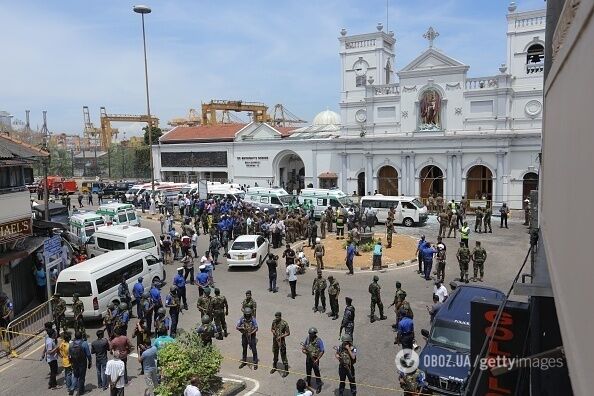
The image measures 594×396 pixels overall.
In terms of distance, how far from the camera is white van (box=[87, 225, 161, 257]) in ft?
65.4

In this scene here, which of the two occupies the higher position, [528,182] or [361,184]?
[528,182]

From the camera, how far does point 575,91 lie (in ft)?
10.1

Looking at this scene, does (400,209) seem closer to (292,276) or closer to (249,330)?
(292,276)

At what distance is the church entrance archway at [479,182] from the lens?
3550cm

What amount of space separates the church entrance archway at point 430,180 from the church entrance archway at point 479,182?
220 centimetres

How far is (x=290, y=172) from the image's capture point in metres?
49.5

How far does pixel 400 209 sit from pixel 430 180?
9.47 m

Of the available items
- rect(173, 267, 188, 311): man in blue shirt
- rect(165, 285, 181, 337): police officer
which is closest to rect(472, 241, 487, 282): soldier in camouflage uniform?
rect(173, 267, 188, 311): man in blue shirt

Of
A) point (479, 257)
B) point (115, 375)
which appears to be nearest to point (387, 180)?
point (479, 257)

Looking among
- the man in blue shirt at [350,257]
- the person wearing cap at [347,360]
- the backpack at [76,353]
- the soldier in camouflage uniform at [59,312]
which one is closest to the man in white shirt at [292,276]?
the man in blue shirt at [350,257]

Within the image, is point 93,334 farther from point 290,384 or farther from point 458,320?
point 458,320

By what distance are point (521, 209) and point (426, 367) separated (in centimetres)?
2816

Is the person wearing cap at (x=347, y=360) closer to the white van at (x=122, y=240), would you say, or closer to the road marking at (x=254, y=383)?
the road marking at (x=254, y=383)

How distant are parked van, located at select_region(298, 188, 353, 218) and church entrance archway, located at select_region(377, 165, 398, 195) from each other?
A: 8.58 metres
